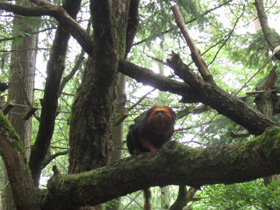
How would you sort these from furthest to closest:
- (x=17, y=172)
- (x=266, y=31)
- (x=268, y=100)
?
(x=266, y=31)
(x=268, y=100)
(x=17, y=172)

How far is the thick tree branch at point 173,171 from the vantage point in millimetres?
1947

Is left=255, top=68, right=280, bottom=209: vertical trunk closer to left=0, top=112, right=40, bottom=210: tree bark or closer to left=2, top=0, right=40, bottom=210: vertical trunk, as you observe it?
left=0, top=112, right=40, bottom=210: tree bark

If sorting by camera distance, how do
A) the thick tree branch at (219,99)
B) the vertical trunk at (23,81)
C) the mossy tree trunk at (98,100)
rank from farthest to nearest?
the vertical trunk at (23,81) < the thick tree branch at (219,99) < the mossy tree trunk at (98,100)

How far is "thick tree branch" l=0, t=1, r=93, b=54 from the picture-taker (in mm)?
3760

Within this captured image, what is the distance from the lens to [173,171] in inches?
94.3

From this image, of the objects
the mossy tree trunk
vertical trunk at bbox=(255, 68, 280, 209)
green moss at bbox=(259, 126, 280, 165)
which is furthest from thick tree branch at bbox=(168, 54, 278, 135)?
green moss at bbox=(259, 126, 280, 165)

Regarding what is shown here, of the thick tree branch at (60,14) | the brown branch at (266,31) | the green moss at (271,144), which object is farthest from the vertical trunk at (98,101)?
the brown branch at (266,31)

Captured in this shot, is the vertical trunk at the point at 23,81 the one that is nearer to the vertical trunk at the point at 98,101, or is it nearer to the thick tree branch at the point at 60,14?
the thick tree branch at the point at 60,14

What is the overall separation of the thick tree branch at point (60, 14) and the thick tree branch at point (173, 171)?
5.62 feet

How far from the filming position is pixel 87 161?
3.71 meters

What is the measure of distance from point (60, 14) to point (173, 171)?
2.52 metres

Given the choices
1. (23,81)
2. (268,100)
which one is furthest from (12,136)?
(23,81)

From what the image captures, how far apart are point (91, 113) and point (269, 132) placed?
2335mm

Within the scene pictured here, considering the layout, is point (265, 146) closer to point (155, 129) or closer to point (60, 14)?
point (155, 129)
